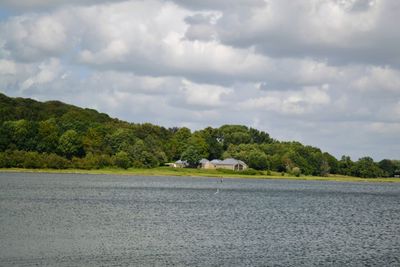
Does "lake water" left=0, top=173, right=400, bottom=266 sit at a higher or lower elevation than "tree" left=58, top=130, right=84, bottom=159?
lower

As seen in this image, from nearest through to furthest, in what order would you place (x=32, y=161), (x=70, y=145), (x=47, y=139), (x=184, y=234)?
(x=184, y=234), (x=32, y=161), (x=70, y=145), (x=47, y=139)

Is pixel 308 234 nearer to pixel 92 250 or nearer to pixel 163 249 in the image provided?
pixel 163 249

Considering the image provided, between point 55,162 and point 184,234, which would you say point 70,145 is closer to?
point 55,162

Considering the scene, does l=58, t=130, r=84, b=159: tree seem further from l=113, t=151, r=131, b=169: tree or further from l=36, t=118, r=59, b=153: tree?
l=113, t=151, r=131, b=169: tree

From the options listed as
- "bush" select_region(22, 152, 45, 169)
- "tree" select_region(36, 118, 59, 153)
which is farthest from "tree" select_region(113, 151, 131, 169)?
"bush" select_region(22, 152, 45, 169)

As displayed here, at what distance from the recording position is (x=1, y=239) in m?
44.7

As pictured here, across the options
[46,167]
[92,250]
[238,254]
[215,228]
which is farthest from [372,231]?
[46,167]

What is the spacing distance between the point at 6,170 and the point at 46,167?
1126cm

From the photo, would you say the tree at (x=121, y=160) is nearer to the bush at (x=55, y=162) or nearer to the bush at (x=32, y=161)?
the bush at (x=55, y=162)

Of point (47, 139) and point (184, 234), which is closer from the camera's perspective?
point (184, 234)

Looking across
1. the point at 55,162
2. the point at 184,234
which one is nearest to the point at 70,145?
the point at 55,162

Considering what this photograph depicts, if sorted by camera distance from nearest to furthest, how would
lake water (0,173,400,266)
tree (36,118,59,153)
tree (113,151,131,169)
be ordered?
1. lake water (0,173,400,266)
2. tree (113,151,131,169)
3. tree (36,118,59,153)

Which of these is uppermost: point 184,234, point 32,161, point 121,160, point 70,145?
point 70,145

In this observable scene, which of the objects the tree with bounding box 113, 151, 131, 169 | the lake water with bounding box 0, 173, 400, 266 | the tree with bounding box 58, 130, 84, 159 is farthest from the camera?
the tree with bounding box 58, 130, 84, 159
